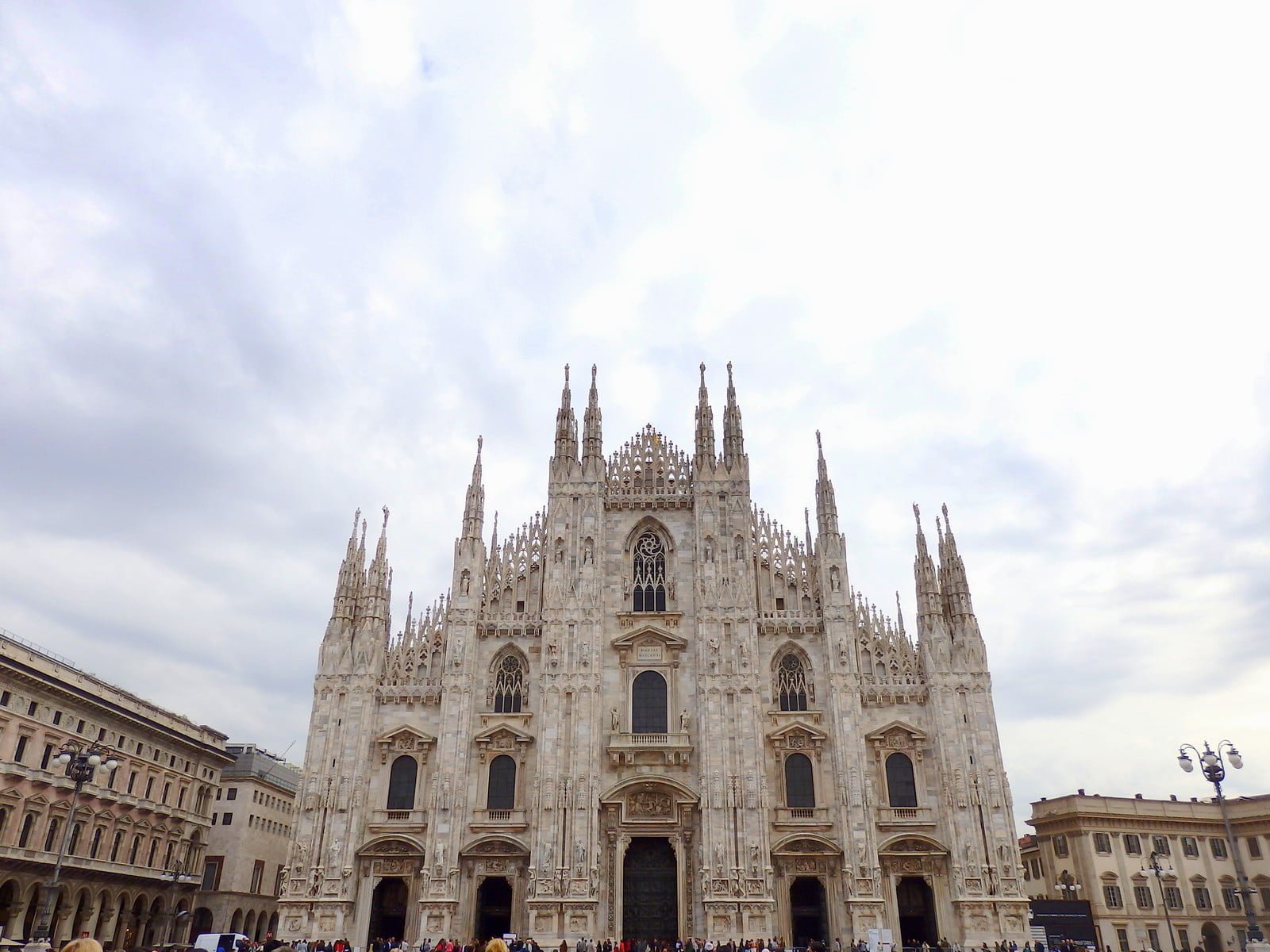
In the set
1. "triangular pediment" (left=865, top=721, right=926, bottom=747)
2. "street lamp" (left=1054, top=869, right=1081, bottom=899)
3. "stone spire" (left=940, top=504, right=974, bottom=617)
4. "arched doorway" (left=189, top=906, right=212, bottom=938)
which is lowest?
"arched doorway" (left=189, top=906, right=212, bottom=938)

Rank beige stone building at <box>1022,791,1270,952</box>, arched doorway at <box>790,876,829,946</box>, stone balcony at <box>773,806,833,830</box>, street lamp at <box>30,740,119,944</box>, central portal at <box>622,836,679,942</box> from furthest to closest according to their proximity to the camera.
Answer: beige stone building at <box>1022,791,1270,952</box> → stone balcony at <box>773,806,833,830</box> → central portal at <box>622,836,679,942</box> → arched doorway at <box>790,876,829,946</box> → street lamp at <box>30,740,119,944</box>

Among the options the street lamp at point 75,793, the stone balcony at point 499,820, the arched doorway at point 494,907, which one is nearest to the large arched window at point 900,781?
the stone balcony at point 499,820

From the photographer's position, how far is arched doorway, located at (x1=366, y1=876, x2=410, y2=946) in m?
37.0

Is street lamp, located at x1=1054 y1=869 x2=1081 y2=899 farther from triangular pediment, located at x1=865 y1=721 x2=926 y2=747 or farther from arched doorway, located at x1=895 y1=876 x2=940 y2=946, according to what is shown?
triangular pediment, located at x1=865 y1=721 x2=926 y2=747

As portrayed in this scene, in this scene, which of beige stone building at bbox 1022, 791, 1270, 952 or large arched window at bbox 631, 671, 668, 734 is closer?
large arched window at bbox 631, 671, 668, 734

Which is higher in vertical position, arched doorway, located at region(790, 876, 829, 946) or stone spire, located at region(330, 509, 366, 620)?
stone spire, located at region(330, 509, 366, 620)

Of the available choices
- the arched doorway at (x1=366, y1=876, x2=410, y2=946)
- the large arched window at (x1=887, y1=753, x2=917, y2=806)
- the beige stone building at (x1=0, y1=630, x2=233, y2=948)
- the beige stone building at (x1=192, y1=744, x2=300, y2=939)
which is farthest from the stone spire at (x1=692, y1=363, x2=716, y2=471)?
the beige stone building at (x1=192, y1=744, x2=300, y2=939)

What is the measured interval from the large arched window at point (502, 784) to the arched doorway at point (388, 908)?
4632mm

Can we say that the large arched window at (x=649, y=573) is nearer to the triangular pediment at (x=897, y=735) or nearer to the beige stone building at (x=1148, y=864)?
the triangular pediment at (x=897, y=735)

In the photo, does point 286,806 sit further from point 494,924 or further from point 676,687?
point 676,687

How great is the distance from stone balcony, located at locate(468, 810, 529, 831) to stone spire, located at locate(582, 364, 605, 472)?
15.6 m

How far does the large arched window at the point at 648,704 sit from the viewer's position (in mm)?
39750

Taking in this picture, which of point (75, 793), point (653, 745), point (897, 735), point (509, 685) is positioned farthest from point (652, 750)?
point (75, 793)

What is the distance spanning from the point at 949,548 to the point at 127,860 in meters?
43.8
